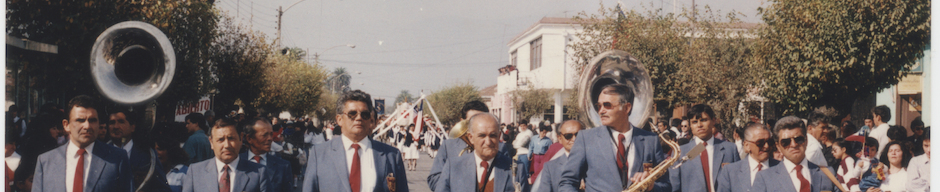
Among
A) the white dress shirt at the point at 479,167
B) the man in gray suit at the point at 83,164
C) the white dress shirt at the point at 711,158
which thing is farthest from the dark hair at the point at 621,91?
the man in gray suit at the point at 83,164

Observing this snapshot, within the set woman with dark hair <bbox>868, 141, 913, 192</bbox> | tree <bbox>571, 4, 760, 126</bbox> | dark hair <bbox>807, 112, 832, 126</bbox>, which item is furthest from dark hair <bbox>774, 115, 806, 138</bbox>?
tree <bbox>571, 4, 760, 126</bbox>

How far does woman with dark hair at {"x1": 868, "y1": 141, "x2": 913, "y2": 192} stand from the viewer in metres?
7.20

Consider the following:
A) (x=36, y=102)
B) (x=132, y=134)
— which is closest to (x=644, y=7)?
(x=36, y=102)

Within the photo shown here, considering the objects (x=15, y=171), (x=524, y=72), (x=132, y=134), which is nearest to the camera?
(x=15, y=171)

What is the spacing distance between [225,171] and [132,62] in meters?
1.92

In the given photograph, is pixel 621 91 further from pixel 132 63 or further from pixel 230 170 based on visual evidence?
pixel 132 63

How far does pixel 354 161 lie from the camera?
4664 mm

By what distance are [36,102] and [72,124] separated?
6.93 m

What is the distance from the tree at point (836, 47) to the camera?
11.2m

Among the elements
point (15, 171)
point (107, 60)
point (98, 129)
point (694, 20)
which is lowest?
point (15, 171)

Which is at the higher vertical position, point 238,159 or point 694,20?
point 694,20

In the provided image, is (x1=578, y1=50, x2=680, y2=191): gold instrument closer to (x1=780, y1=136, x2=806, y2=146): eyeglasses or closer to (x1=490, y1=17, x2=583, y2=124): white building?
(x1=780, y1=136, x2=806, y2=146): eyeglasses

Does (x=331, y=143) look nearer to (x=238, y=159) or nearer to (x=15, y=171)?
(x=238, y=159)

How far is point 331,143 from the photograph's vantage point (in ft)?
15.6
